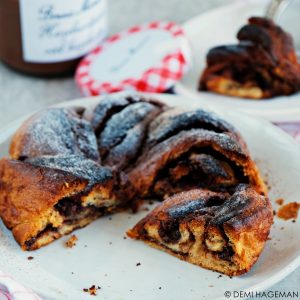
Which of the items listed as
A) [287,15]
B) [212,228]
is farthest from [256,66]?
[212,228]

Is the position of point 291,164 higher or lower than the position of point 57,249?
higher

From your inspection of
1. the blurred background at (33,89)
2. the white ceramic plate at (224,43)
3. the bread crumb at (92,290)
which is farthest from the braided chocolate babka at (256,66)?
the bread crumb at (92,290)

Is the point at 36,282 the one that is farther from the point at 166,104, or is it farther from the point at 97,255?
the point at 166,104

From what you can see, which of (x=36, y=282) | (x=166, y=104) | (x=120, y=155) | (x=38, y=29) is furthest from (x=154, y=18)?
(x=36, y=282)

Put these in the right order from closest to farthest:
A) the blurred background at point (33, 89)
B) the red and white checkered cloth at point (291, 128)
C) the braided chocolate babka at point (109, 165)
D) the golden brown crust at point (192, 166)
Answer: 1. the braided chocolate babka at point (109, 165)
2. the golden brown crust at point (192, 166)
3. the red and white checkered cloth at point (291, 128)
4. the blurred background at point (33, 89)

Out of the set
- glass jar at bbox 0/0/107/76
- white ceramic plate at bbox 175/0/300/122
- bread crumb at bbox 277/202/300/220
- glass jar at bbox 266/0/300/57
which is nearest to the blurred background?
glass jar at bbox 0/0/107/76

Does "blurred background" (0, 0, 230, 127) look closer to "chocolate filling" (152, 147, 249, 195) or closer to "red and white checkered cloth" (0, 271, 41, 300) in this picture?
"chocolate filling" (152, 147, 249, 195)

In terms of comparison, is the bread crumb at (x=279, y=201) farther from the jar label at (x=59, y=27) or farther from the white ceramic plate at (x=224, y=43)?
the jar label at (x=59, y=27)
